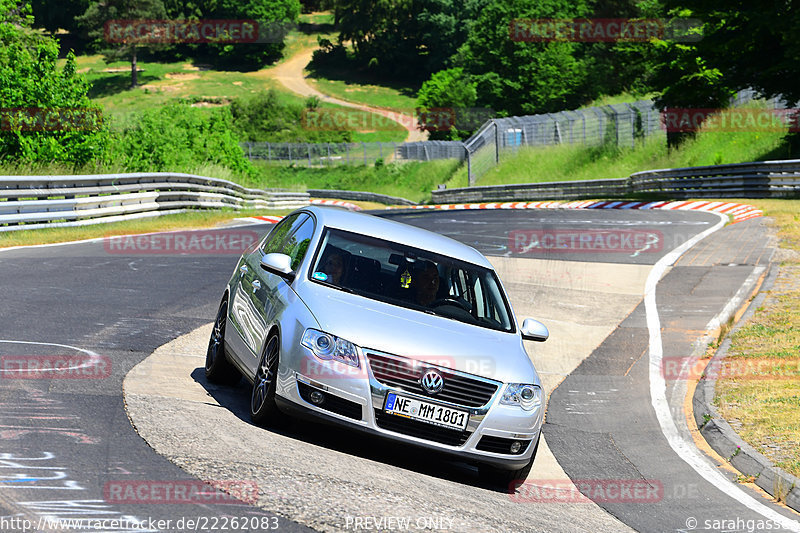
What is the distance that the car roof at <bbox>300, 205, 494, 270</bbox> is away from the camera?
840 cm

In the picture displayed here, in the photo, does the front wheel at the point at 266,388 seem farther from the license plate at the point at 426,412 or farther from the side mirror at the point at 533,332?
the side mirror at the point at 533,332

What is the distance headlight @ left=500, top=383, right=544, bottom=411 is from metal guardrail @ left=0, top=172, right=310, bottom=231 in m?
14.9

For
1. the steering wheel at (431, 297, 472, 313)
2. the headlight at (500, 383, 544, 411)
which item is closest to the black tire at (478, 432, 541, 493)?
the headlight at (500, 383, 544, 411)

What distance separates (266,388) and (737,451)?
4.16 m

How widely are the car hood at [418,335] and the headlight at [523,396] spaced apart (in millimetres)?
56

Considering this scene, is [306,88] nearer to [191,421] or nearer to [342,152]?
[342,152]

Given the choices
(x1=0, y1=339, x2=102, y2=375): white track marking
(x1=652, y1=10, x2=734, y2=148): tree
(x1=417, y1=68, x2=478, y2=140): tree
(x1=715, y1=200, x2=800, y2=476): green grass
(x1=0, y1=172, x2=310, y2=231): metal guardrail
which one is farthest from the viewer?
(x1=417, y1=68, x2=478, y2=140): tree

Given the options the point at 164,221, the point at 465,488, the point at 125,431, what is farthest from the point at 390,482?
the point at 164,221

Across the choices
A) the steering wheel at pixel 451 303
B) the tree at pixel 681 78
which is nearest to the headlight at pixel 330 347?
the steering wheel at pixel 451 303

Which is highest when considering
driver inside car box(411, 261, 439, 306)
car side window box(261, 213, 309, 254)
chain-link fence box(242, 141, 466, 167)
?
car side window box(261, 213, 309, 254)

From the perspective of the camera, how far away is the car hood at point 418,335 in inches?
276

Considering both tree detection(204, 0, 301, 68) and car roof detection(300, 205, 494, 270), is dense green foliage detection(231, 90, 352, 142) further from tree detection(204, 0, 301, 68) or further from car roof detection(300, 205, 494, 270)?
car roof detection(300, 205, 494, 270)

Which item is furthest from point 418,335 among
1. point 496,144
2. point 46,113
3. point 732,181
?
point 496,144

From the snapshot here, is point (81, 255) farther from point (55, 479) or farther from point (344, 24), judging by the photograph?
point (344, 24)
